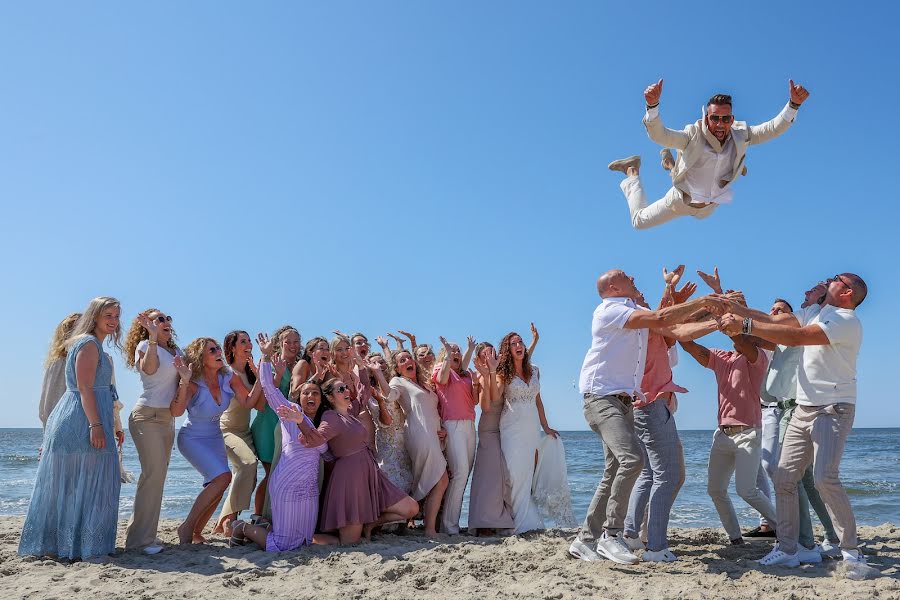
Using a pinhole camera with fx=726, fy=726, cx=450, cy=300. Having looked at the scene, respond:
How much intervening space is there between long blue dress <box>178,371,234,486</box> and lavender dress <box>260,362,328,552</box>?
0.57m

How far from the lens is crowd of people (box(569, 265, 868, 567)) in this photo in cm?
525

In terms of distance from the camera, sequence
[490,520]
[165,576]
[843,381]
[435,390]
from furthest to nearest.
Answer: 1. [435,390]
2. [490,520]
3. [165,576]
4. [843,381]

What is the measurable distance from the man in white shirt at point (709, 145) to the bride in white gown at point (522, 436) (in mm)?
2344

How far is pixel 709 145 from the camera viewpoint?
5598 millimetres

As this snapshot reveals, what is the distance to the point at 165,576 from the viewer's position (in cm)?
563

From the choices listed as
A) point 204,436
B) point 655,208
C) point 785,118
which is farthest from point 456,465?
point 785,118

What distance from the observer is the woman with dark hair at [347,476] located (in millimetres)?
6527

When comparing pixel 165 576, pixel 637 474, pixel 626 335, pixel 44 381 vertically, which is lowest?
pixel 165 576

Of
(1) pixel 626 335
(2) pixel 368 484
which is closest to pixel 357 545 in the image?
(2) pixel 368 484

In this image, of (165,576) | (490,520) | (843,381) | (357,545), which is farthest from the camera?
(490,520)

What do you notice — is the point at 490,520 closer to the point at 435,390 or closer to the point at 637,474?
the point at 435,390

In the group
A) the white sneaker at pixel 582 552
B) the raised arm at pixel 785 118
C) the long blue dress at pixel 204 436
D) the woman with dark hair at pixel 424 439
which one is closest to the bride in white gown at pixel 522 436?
the woman with dark hair at pixel 424 439

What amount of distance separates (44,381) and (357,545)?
3.17m

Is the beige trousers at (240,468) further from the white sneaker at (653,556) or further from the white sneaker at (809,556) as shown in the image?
the white sneaker at (809,556)
